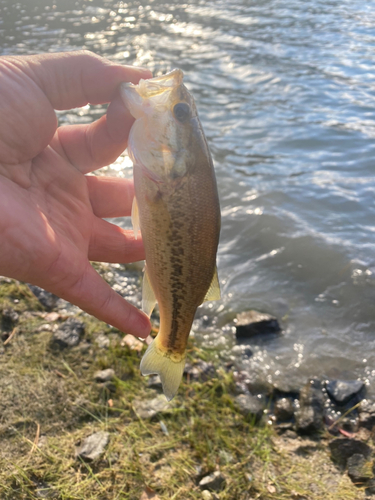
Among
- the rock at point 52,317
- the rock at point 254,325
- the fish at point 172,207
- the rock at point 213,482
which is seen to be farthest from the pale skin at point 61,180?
the rock at point 254,325

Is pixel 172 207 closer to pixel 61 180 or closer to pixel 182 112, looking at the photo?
pixel 182 112

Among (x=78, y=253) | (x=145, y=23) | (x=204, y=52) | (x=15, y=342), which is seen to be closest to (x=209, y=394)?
(x=15, y=342)

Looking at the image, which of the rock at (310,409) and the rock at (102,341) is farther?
the rock at (102,341)

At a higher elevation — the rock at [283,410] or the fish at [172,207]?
the fish at [172,207]

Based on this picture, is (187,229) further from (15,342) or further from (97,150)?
(15,342)

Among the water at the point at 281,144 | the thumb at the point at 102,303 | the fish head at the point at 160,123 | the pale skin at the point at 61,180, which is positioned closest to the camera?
the pale skin at the point at 61,180

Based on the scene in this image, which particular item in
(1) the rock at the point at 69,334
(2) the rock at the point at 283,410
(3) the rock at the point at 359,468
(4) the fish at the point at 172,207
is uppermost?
(4) the fish at the point at 172,207

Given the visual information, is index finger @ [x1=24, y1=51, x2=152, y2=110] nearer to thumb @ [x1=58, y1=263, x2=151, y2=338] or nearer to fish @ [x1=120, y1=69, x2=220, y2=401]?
fish @ [x1=120, y1=69, x2=220, y2=401]

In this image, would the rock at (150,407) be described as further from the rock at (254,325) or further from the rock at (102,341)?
the rock at (254,325)
